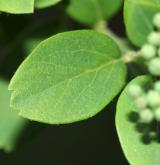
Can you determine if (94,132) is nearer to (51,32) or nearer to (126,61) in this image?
(51,32)

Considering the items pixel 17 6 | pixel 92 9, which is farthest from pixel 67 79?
pixel 92 9

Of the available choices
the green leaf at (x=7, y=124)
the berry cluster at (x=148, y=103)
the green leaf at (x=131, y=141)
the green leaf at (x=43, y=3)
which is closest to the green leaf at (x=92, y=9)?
the green leaf at (x=43, y=3)

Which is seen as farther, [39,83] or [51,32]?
[51,32]

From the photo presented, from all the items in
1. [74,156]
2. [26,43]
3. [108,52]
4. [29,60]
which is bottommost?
[74,156]

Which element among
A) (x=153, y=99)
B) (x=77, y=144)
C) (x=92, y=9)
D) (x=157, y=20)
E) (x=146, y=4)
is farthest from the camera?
(x=77, y=144)

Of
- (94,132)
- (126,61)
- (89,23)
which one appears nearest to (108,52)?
(126,61)

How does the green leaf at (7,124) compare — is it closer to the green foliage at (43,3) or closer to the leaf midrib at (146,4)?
the green foliage at (43,3)

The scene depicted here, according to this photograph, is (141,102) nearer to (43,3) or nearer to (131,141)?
(131,141)
